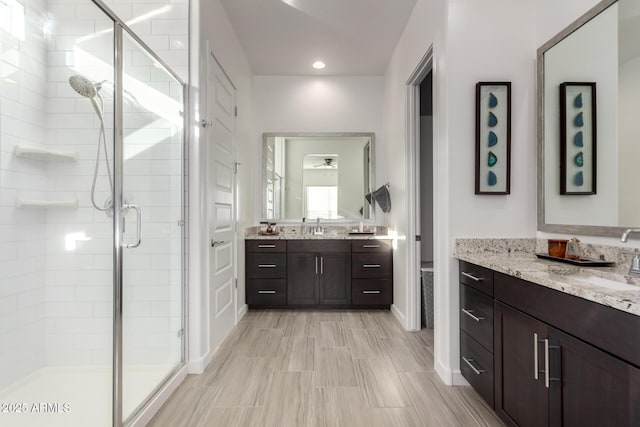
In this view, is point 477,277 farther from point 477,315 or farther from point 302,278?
point 302,278

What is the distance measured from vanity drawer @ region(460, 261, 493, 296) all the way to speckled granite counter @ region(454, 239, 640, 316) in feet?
0.17

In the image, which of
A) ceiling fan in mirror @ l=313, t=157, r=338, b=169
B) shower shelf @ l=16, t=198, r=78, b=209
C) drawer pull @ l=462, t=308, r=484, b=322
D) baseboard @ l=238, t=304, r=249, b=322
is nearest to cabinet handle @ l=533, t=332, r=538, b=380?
drawer pull @ l=462, t=308, r=484, b=322

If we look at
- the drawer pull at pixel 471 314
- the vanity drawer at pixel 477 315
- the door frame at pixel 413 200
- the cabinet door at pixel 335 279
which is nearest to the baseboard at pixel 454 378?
the vanity drawer at pixel 477 315

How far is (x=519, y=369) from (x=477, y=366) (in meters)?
0.45

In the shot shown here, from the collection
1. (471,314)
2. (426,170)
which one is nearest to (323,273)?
(426,170)

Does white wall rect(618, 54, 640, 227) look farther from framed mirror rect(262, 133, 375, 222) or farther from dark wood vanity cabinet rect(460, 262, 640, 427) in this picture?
framed mirror rect(262, 133, 375, 222)

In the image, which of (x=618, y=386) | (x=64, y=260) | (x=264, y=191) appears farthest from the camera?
(x=264, y=191)

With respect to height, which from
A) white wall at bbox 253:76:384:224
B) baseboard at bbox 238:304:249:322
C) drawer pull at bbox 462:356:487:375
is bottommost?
baseboard at bbox 238:304:249:322

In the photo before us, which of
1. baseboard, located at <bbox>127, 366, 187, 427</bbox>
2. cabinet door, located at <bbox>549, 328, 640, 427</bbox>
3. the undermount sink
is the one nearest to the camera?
cabinet door, located at <bbox>549, 328, 640, 427</bbox>

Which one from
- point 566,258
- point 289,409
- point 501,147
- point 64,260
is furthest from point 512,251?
point 64,260

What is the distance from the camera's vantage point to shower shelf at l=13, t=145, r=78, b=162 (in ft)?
5.14

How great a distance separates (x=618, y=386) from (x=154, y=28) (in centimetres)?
303

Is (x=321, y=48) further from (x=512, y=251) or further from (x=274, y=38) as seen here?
(x=512, y=251)

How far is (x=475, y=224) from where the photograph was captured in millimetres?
2205
